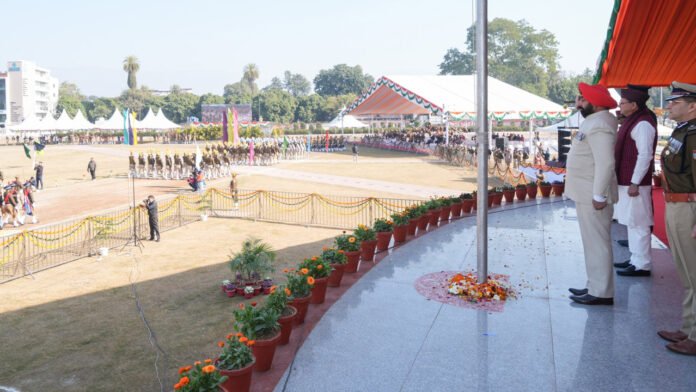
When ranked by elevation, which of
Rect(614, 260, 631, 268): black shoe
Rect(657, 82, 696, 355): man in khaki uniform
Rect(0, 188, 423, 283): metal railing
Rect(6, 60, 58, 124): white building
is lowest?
Rect(0, 188, 423, 283): metal railing

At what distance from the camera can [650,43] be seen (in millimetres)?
6656

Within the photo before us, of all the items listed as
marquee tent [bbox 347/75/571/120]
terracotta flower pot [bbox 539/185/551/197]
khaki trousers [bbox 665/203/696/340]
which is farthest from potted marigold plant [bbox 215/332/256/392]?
marquee tent [bbox 347/75/571/120]

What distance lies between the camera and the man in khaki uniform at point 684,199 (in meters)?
3.73

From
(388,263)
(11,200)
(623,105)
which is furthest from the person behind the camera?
(11,200)

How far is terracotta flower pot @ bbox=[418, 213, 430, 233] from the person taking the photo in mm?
8173

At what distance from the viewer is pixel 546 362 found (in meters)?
3.64

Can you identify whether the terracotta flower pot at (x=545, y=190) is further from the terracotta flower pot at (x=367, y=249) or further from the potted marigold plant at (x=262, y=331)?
the potted marigold plant at (x=262, y=331)

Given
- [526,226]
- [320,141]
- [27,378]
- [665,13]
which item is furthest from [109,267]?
[320,141]

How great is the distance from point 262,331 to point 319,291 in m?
1.23

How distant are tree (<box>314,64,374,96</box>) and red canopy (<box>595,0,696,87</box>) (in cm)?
12573

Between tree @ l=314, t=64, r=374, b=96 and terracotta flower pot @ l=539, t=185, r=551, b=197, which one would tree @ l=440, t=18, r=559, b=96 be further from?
terracotta flower pot @ l=539, t=185, r=551, b=197

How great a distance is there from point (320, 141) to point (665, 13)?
41.4m

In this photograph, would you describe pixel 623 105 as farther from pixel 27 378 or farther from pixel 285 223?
pixel 285 223

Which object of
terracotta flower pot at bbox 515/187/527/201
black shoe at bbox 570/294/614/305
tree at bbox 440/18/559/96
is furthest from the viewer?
tree at bbox 440/18/559/96
